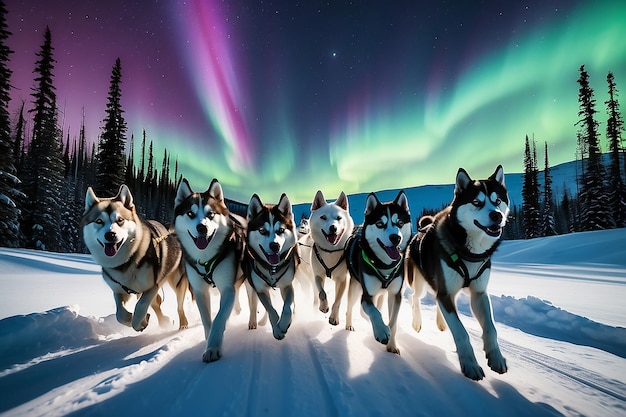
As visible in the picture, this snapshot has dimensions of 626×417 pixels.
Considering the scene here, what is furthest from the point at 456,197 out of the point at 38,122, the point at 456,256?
the point at 38,122

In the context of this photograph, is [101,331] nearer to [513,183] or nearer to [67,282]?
[67,282]

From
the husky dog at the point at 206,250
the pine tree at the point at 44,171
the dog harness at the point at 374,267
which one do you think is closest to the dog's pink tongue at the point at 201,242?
the husky dog at the point at 206,250

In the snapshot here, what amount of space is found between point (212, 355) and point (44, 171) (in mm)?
28399

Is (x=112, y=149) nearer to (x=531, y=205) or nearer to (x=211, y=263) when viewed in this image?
(x=211, y=263)

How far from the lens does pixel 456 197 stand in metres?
3.22

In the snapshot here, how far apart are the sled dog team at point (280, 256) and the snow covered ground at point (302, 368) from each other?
0.88 ft

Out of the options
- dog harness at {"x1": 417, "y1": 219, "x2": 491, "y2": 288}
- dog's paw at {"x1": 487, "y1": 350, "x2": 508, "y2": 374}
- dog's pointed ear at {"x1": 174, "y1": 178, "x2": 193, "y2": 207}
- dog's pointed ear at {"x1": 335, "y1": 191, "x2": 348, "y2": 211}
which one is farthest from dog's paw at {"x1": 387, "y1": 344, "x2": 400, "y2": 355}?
dog's pointed ear at {"x1": 174, "y1": 178, "x2": 193, "y2": 207}

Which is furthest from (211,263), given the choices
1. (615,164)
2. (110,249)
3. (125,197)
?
(615,164)

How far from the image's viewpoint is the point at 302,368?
2.69 meters

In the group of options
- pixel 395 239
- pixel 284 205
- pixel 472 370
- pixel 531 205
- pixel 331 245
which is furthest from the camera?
pixel 531 205

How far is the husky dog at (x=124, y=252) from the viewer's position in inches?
138

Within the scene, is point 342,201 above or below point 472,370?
above

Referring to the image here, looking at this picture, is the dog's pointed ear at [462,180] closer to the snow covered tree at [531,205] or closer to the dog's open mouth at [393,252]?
the dog's open mouth at [393,252]

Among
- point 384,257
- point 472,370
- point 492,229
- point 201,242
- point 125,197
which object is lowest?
point 472,370
